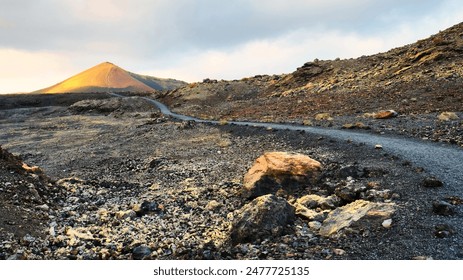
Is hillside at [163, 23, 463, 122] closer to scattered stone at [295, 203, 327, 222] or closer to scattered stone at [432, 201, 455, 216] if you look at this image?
scattered stone at [432, 201, 455, 216]

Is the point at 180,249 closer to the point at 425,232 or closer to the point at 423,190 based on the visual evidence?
the point at 425,232

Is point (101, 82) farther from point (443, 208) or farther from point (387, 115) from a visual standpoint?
point (443, 208)

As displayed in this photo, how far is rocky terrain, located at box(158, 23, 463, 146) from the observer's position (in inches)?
916

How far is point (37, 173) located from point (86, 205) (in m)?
3.44

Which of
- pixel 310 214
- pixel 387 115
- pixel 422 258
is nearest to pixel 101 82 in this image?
pixel 387 115

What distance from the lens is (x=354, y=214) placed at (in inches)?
361

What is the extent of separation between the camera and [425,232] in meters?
7.93

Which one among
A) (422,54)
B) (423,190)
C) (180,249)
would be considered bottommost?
(180,249)

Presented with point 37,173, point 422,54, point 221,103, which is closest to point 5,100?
point 221,103

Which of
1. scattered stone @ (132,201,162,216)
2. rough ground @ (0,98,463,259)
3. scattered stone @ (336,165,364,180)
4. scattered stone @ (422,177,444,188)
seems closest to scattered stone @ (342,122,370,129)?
rough ground @ (0,98,463,259)

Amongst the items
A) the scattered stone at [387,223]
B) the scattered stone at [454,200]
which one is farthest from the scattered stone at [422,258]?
the scattered stone at [454,200]

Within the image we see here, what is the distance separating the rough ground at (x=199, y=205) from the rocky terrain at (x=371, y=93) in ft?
21.1

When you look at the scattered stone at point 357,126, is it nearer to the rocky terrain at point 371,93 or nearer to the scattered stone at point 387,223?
the rocky terrain at point 371,93

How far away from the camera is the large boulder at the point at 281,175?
12922mm
